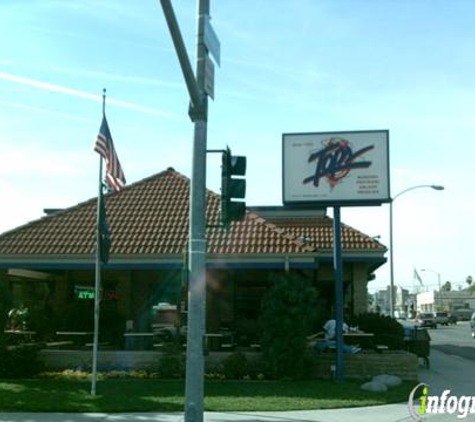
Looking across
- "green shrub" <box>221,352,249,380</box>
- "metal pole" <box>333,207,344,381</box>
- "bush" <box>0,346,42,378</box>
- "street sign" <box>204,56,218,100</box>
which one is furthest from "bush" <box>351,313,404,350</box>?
"street sign" <box>204,56,218,100</box>

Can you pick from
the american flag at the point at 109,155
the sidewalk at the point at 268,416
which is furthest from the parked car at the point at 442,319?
the sidewalk at the point at 268,416

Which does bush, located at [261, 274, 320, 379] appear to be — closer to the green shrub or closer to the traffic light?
the green shrub

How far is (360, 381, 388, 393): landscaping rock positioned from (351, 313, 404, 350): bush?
18.8ft

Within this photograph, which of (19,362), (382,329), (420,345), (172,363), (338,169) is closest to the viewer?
(19,362)

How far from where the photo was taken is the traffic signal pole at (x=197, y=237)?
10125 mm

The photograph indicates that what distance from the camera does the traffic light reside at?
434 inches

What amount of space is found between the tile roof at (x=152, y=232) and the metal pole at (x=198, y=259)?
29.8ft

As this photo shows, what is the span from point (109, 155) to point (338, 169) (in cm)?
594

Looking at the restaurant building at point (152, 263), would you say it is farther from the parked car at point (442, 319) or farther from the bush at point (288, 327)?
the parked car at point (442, 319)

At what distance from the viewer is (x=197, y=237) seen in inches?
416

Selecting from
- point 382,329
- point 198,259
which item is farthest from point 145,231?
point 198,259

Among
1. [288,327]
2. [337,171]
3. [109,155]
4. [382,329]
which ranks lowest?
[382,329]

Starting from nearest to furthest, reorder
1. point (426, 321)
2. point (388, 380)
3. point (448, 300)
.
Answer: point (388, 380), point (426, 321), point (448, 300)

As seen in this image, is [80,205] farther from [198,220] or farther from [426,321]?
[426,321]
